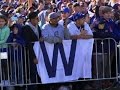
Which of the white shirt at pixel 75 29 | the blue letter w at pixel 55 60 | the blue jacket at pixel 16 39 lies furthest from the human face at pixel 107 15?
the blue jacket at pixel 16 39

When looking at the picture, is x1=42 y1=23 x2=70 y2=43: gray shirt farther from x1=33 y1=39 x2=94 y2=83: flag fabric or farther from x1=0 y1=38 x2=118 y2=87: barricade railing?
x1=0 y1=38 x2=118 y2=87: barricade railing

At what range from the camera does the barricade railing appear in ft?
28.7

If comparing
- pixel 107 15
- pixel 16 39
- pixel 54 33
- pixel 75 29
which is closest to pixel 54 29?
pixel 54 33

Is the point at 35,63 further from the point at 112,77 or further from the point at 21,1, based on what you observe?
the point at 21,1

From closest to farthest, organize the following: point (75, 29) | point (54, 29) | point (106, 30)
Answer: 1. point (54, 29)
2. point (75, 29)
3. point (106, 30)

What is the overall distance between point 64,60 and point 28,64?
2.82 feet

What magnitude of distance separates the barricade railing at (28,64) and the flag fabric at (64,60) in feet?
0.50

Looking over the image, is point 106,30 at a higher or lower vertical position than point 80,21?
lower

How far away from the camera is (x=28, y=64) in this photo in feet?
28.9

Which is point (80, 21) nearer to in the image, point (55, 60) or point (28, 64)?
point (55, 60)

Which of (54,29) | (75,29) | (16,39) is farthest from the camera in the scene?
(75,29)

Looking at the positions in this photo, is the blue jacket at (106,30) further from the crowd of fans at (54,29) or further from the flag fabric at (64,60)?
the flag fabric at (64,60)

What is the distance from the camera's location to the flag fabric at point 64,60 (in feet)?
29.1

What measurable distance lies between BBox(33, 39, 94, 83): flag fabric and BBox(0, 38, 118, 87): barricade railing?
0.15 m
